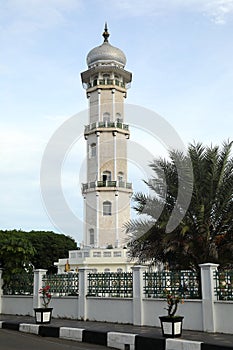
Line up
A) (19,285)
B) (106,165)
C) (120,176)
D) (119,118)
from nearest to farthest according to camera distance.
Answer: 1. (19,285)
2. (106,165)
3. (120,176)
4. (119,118)

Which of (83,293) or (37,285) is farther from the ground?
(37,285)

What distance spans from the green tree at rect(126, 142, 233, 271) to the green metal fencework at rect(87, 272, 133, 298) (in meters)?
1.49

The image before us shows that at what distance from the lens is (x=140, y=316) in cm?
1270

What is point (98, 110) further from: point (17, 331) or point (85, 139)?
point (17, 331)

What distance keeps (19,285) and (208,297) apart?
8027 mm

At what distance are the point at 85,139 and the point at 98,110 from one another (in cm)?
236

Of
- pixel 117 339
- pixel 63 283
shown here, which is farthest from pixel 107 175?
pixel 117 339

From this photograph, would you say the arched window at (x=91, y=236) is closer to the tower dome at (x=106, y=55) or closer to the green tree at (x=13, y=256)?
the tower dome at (x=106, y=55)

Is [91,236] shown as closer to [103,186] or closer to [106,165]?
[103,186]

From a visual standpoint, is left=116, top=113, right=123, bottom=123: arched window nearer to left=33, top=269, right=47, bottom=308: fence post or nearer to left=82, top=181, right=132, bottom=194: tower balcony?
left=82, top=181, right=132, bottom=194: tower balcony

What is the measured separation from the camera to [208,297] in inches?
439

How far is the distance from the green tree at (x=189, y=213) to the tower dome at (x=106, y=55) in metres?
23.9

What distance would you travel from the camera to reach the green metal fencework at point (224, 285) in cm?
1102

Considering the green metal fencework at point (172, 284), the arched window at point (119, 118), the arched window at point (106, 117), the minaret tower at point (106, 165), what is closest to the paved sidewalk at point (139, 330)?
the green metal fencework at point (172, 284)
